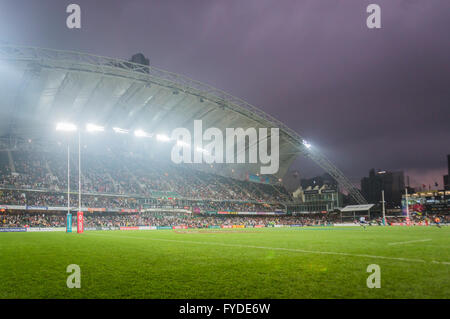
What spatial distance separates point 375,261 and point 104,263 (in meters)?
7.55

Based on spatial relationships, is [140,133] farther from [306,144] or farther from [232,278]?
[232,278]

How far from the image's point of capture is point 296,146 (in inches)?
2857

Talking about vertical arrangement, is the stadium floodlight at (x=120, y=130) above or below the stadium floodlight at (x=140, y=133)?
above

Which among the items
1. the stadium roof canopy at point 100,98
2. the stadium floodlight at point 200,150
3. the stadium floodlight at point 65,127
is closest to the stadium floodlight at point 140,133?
the stadium roof canopy at point 100,98

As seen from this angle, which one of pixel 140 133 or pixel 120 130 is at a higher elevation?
pixel 120 130

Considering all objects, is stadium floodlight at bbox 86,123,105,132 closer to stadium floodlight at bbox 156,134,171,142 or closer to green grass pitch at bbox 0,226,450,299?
stadium floodlight at bbox 156,134,171,142

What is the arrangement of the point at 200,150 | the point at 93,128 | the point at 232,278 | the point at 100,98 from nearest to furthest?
the point at 232,278
the point at 100,98
the point at 93,128
the point at 200,150

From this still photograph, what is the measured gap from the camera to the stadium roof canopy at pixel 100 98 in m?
38.5

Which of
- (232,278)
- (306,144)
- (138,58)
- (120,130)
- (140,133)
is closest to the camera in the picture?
(232,278)

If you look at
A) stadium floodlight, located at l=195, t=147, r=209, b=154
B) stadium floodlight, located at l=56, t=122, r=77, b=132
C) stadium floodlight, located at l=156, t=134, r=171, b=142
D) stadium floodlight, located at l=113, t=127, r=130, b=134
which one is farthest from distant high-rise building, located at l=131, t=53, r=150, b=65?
stadium floodlight, located at l=56, t=122, r=77, b=132

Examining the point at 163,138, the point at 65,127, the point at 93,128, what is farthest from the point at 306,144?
the point at 65,127

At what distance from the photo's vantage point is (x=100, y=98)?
159 feet

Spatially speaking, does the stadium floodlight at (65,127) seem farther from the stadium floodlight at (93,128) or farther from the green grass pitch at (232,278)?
the green grass pitch at (232,278)

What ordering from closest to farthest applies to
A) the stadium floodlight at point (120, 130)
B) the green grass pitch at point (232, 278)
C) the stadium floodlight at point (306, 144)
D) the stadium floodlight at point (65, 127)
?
the green grass pitch at point (232, 278)
the stadium floodlight at point (65, 127)
the stadium floodlight at point (120, 130)
the stadium floodlight at point (306, 144)
